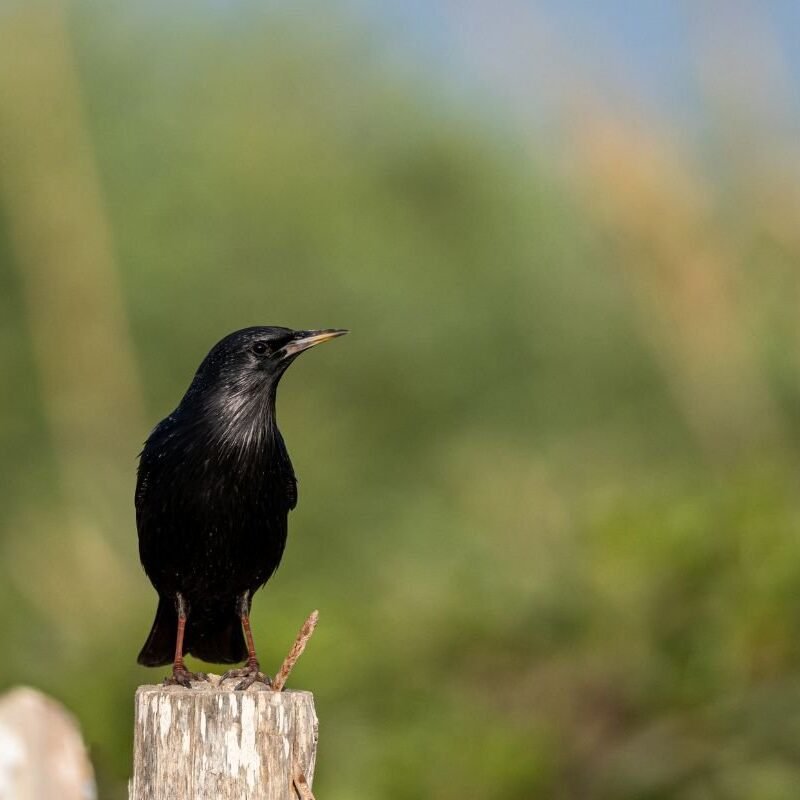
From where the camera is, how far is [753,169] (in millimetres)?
9891

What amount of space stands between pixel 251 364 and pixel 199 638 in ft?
2.62

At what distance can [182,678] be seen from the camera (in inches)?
149

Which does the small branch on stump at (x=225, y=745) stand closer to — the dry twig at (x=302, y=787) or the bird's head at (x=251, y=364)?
the dry twig at (x=302, y=787)

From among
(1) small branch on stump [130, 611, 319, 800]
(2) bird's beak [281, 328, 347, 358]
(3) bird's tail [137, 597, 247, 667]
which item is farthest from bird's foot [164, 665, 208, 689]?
(2) bird's beak [281, 328, 347, 358]

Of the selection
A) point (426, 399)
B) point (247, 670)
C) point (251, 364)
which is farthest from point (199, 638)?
point (426, 399)

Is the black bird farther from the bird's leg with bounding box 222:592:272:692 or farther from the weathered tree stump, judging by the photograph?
the weathered tree stump

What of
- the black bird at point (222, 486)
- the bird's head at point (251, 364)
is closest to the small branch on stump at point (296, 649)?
the black bird at point (222, 486)

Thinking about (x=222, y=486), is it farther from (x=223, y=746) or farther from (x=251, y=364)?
(x=223, y=746)

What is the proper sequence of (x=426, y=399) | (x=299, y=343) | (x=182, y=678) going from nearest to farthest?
(x=182, y=678) < (x=299, y=343) < (x=426, y=399)

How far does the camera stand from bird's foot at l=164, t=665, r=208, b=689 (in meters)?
3.73

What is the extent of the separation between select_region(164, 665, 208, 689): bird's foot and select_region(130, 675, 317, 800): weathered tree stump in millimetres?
242

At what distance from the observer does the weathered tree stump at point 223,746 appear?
134 inches

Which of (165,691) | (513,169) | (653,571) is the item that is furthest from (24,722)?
(513,169)

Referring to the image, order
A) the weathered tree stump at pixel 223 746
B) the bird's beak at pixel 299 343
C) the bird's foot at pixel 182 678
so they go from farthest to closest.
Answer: the bird's beak at pixel 299 343 → the bird's foot at pixel 182 678 → the weathered tree stump at pixel 223 746
